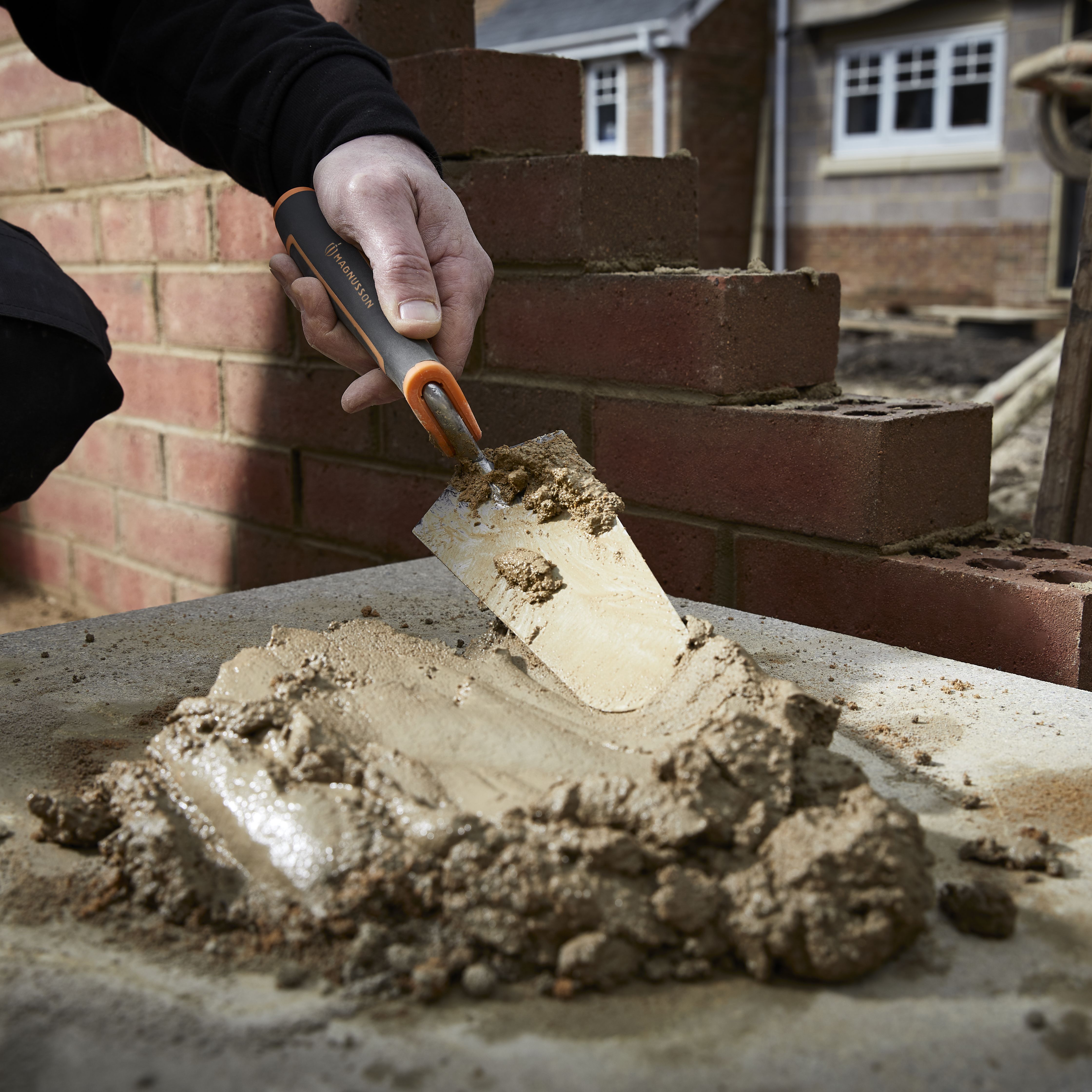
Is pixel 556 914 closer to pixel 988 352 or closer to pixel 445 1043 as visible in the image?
pixel 445 1043

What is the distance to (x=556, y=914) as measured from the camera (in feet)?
3.12

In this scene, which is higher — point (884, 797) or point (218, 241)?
point (218, 241)

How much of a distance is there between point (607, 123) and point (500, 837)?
1249 cm

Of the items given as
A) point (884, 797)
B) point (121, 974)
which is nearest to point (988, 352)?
point (884, 797)

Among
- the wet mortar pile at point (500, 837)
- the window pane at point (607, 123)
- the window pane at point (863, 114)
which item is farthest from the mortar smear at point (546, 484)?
the window pane at point (607, 123)

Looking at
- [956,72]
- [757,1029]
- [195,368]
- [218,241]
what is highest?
[956,72]

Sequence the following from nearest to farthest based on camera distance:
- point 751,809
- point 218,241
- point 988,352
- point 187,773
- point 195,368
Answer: point 751,809 < point 187,773 < point 218,241 < point 195,368 < point 988,352

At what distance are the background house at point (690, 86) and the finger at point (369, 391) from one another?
10.3 m

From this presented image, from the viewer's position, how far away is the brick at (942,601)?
1696mm

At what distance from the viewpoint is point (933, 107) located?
36.6ft

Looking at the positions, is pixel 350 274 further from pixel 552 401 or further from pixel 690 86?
pixel 690 86

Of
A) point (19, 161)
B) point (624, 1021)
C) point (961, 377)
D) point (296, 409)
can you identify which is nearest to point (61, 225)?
point (19, 161)

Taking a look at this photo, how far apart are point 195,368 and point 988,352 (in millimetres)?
7528

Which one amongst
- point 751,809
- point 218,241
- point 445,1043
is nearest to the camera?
point 445,1043
